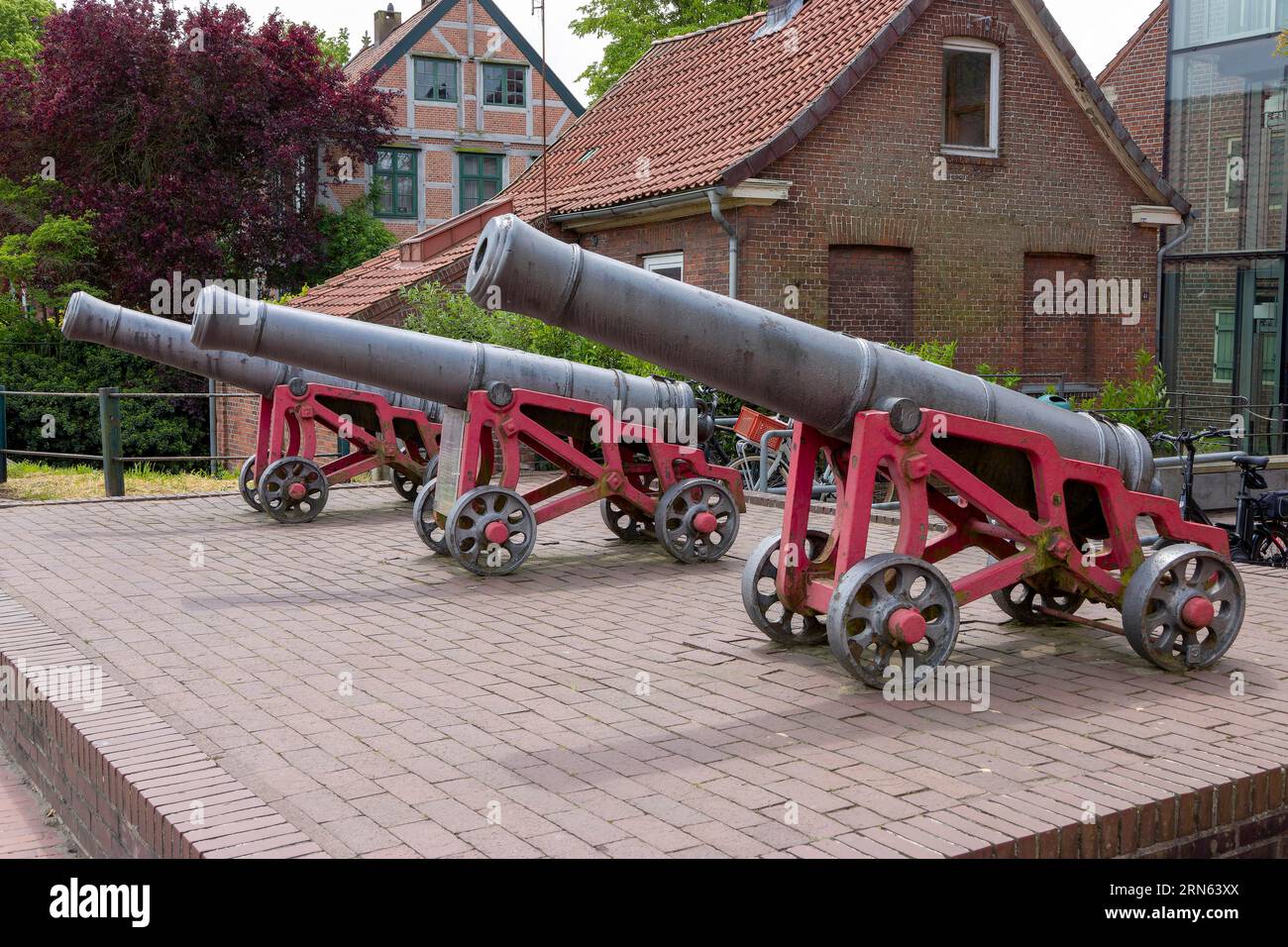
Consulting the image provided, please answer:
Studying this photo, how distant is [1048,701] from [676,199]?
1256 centimetres

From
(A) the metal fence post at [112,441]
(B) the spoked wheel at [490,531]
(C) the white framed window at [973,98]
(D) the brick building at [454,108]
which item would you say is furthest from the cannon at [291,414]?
(D) the brick building at [454,108]

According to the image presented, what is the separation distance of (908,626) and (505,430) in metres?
4.23

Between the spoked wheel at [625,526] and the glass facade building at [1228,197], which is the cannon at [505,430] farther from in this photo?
the glass facade building at [1228,197]

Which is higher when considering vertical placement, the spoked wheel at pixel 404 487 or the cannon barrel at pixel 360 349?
the cannon barrel at pixel 360 349

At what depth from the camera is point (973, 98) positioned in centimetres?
1916

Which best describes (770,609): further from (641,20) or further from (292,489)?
(641,20)

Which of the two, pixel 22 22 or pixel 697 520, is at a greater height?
pixel 22 22

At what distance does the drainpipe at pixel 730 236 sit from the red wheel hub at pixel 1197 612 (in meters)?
11.0

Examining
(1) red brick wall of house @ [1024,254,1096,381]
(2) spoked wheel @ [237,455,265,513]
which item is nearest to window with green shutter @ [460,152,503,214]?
(1) red brick wall of house @ [1024,254,1096,381]

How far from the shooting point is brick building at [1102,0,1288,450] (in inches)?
808

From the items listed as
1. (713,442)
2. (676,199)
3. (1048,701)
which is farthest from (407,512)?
(1048,701)

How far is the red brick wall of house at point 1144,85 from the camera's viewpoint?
89.5 ft

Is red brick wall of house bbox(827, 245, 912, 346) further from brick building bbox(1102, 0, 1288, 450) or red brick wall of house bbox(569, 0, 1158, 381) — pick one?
brick building bbox(1102, 0, 1288, 450)

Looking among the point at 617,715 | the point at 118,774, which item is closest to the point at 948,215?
the point at 617,715
